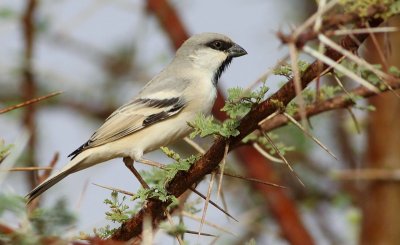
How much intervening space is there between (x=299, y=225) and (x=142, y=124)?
49.2 inches

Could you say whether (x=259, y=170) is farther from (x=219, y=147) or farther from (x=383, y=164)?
(x=219, y=147)

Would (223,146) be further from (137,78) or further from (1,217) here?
(137,78)

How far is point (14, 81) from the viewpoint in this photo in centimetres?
698

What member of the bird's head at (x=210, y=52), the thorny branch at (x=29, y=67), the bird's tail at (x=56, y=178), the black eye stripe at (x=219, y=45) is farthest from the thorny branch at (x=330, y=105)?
the black eye stripe at (x=219, y=45)

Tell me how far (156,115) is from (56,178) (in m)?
0.90

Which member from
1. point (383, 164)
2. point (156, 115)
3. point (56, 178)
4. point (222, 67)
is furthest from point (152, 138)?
point (383, 164)

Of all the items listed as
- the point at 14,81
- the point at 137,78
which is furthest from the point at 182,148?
the point at 14,81

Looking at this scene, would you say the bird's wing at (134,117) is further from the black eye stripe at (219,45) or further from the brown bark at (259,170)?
the black eye stripe at (219,45)

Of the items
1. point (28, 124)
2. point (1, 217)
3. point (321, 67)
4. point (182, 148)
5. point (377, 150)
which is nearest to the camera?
point (1, 217)

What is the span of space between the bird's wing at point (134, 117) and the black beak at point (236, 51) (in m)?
0.74

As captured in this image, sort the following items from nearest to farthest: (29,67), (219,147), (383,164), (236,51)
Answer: (219,147) → (29,67) → (236,51) → (383,164)

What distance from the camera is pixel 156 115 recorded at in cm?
488

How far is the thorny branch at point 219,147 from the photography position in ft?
7.46

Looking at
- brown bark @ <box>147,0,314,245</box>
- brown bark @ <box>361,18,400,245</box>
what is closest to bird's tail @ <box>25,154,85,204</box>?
brown bark @ <box>147,0,314,245</box>
